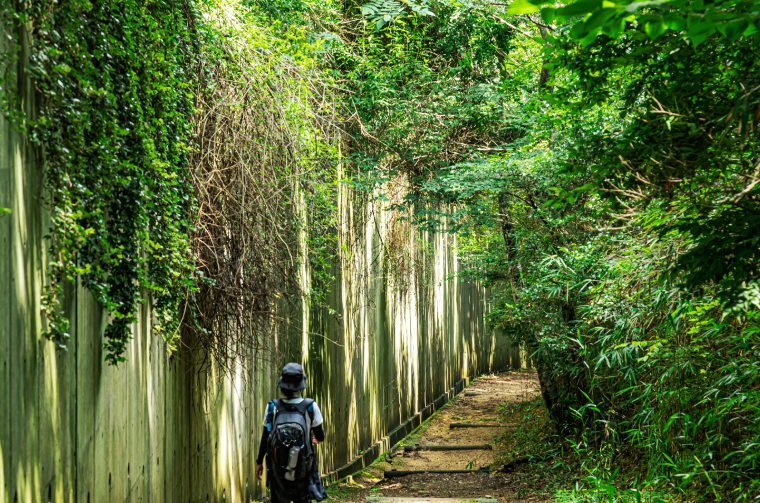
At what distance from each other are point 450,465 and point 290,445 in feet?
14.5

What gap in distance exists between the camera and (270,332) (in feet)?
15.7

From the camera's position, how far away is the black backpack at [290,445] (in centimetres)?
409

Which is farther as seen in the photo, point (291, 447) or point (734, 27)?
point (291, 447)

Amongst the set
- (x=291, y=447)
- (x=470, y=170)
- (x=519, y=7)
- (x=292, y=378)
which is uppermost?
(x=470, y=170)

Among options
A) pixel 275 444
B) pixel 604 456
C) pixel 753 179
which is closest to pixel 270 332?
pixel 275 444

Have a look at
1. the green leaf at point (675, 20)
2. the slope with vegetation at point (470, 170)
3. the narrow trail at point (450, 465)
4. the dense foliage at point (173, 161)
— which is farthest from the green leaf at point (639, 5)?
the narrow trail at point (450, 465)

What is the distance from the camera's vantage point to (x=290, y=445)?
162 inches

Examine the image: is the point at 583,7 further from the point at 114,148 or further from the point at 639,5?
the point at 114,148

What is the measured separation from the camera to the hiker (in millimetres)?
4109

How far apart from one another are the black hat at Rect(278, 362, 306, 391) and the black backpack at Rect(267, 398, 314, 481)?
14cm

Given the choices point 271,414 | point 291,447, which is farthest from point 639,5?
point 271,414

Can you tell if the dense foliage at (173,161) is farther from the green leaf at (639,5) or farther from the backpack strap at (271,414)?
the green leaf at (639,5)

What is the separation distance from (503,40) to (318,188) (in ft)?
12.5

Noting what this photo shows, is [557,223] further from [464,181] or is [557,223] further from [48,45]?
[48,45]
